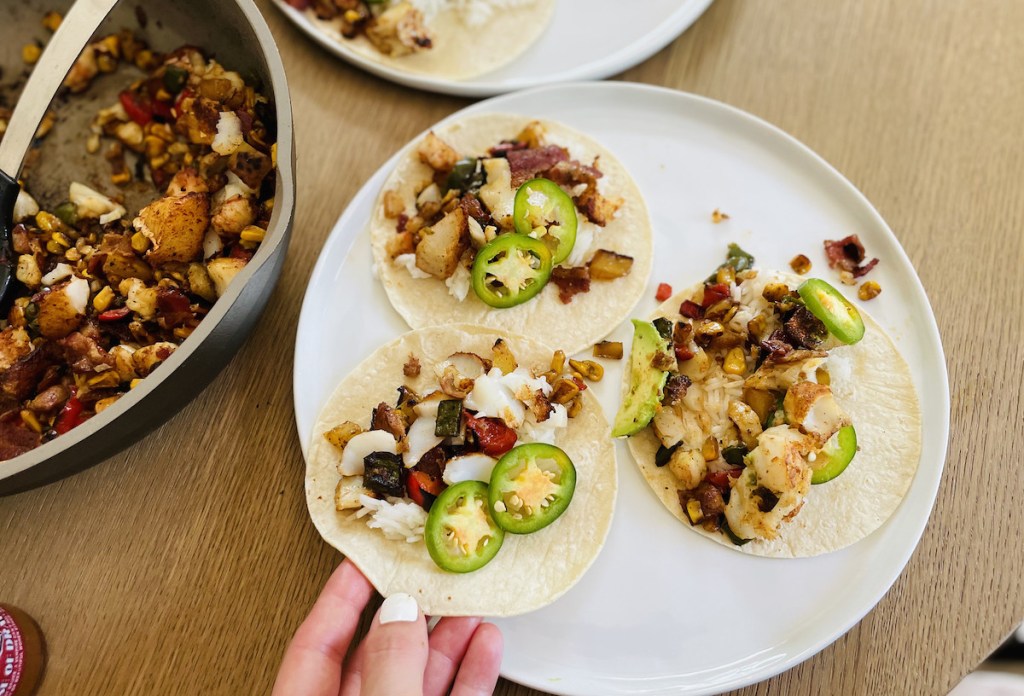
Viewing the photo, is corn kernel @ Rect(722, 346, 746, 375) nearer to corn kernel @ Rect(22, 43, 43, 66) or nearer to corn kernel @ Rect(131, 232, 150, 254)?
corn kernel @ Rect(131, 232, 150, 254)

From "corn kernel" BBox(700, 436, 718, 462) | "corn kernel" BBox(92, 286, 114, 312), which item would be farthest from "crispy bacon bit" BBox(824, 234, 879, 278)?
"corn kernel" BBox(92, 286, 114, 312)

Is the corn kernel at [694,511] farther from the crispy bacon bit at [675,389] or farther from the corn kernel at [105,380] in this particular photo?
the corn kernel at [105,380]

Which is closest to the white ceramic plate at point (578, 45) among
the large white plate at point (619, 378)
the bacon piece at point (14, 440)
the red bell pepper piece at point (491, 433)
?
the large white plate at point (619, 378)

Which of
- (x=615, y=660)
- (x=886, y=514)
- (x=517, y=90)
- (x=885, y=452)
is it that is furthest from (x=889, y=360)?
(x=517, y=90)

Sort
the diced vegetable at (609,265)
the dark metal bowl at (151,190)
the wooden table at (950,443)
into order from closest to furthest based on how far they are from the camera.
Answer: the dark metal bowl at (151,190) < the wooden table at (950,443) < the diced vegetable at (609,265)

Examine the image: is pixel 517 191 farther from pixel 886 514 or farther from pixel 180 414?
pixel 886 514

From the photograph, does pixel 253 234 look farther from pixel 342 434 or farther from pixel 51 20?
pixel 51 20
